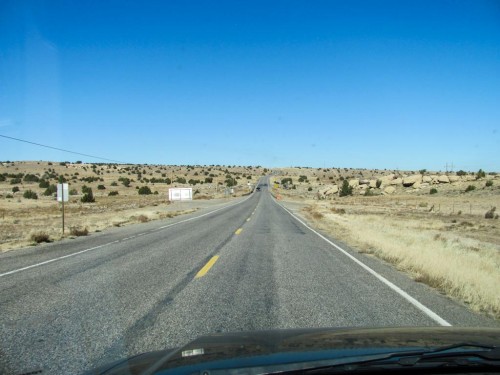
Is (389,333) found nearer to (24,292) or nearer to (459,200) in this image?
(24,292)

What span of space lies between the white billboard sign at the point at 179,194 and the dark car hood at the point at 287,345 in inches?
2410

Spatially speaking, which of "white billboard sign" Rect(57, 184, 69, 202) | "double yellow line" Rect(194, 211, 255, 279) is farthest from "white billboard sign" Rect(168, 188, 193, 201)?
"double yellow line" Rect(194, 211, 255, 279)

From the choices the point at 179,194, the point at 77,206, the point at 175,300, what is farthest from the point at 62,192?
the point at 179,194

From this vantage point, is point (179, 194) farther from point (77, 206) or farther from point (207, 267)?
point (207, 267)

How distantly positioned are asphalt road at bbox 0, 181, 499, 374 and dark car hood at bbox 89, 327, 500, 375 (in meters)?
1.35

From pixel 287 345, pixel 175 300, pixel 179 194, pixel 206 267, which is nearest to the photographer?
pixel 287 345

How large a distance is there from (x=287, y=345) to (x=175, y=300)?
4.09m

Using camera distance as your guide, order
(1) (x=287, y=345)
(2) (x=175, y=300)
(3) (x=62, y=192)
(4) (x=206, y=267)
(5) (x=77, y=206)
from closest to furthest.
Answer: (1) (x=287, y=345)
(2) (x=175, y=300)
(4) (x=206, y=267)
(3) (x=62, y=192)
(5) (x=77, y=206)

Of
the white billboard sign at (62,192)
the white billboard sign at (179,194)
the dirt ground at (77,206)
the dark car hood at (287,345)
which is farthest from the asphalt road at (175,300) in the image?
the white billboard sign at (179,194)

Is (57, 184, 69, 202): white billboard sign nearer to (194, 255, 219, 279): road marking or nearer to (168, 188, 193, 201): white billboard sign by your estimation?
(194, 255, 219, 279): road marking

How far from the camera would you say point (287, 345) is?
3848mm

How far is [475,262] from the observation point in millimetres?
12602

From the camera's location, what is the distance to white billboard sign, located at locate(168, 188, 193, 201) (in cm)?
6484

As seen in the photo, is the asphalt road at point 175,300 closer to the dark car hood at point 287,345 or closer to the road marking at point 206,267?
the road marking at point 206,267
